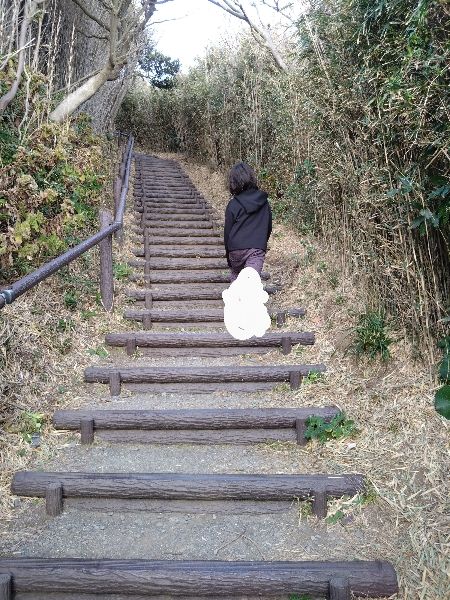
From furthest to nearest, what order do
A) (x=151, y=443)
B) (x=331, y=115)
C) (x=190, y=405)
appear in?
(x=331, y=115)
(x=190, y=405)
(x=151, y=443)

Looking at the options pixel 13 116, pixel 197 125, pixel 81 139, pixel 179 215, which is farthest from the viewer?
pixel 197 125

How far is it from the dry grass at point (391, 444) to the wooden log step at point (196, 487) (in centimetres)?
12

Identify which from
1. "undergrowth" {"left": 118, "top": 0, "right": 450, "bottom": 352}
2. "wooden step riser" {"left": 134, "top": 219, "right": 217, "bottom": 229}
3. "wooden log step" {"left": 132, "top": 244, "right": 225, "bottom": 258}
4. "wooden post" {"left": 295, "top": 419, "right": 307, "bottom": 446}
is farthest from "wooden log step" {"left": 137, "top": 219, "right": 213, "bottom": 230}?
"wooden post" {"left": 295, "top": 419, "right": 307, "bottom": 446}

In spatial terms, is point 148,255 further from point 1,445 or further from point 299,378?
point 1,445

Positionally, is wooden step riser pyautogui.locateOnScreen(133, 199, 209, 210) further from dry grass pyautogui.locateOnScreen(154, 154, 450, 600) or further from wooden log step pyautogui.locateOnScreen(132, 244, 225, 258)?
dry grass pyautogui.locateOnScreen(154, 154, 450, 600)

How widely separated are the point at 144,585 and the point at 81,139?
18.5 ft

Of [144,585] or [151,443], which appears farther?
[151,443]

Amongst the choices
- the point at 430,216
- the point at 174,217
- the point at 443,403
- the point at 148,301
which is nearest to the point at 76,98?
the point at 148,301

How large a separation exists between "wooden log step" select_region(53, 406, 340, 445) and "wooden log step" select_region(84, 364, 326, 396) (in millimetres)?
549

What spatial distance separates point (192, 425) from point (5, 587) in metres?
1.40

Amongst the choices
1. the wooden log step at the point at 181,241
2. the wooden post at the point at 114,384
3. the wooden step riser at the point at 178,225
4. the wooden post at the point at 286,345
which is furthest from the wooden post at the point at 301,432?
the wooden step riser at the point at 178,225

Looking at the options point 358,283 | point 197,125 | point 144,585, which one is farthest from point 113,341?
point 197,125

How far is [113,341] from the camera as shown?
4562mm

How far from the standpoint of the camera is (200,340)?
4.52m
